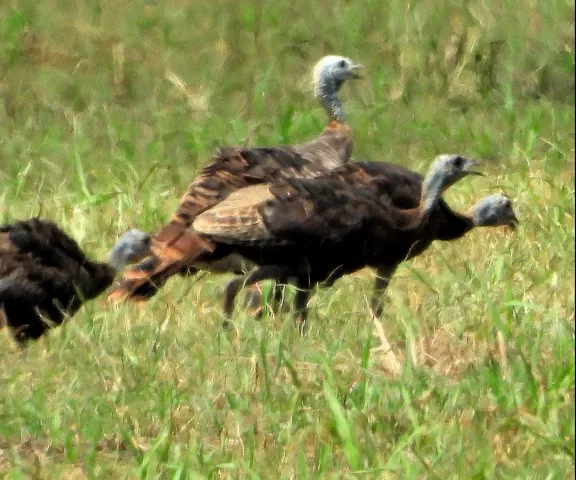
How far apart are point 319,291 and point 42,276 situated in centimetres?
128

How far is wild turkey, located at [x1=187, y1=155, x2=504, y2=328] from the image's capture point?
7.08m

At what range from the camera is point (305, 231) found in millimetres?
7066

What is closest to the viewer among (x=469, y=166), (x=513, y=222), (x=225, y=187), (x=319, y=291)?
(x=319, y=291)

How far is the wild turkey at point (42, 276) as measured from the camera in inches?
276

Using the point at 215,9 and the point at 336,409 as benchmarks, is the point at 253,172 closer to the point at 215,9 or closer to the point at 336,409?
the point at 336,409

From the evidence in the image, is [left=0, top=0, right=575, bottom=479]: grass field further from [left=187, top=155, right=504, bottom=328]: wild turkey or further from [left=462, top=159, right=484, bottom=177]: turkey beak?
[left=462, top=159, right=484, bottom=177]: turkey beak

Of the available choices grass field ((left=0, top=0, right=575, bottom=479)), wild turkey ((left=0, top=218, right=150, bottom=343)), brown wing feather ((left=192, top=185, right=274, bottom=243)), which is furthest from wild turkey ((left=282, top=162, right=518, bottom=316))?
wild turkey ((left=0, top=218, right=150, bottom=343))

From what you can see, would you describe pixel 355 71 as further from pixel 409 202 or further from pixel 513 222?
pixel 409 202

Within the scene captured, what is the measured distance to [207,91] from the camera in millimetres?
11008

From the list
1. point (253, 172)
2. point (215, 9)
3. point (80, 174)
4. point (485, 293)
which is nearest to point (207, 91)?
point (215, 9)

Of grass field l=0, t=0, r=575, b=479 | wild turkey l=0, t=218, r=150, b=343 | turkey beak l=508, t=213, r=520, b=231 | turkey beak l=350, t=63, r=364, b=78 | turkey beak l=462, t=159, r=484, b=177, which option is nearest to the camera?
grass field l=0, t=0, r=575, b=479

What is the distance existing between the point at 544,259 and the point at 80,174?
9.66ft

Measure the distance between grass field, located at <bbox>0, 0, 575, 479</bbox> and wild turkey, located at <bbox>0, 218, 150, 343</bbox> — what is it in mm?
120

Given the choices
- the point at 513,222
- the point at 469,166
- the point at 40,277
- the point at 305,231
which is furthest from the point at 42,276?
the point at 513,222
